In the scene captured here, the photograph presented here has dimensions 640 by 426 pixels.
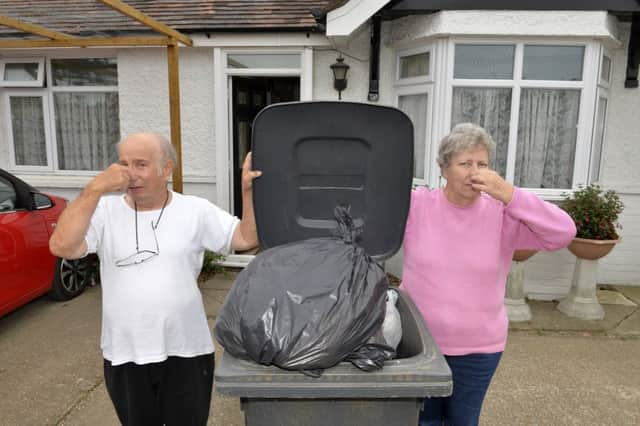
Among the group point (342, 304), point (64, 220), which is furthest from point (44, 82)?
point (342, 304)

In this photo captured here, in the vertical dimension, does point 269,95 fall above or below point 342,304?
above

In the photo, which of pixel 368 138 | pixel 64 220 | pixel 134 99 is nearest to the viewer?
pixel 64 220

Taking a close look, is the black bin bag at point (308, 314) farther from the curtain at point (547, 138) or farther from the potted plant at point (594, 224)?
the curtain at point (547, 138)

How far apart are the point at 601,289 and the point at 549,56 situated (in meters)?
2.67

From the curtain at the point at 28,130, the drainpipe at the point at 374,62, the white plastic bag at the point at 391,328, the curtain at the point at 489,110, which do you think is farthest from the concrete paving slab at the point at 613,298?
the curtain at the point at 28,130

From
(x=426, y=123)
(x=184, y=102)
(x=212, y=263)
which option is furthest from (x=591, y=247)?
(x=184, y=102)

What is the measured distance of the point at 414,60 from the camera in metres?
5.25

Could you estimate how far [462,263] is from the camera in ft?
5.73

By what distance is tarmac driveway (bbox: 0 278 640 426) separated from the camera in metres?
2.90

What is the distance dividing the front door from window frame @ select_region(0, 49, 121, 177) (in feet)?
5.02

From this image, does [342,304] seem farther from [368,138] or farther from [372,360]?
[368,138]

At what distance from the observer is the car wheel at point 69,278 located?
4.57m

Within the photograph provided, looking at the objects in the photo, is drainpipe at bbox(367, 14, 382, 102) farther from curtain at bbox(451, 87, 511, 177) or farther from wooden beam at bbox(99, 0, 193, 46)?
wooden beam at bbox(99, 0, 193, 46)

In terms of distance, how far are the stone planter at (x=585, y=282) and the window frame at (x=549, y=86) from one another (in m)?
0.65
